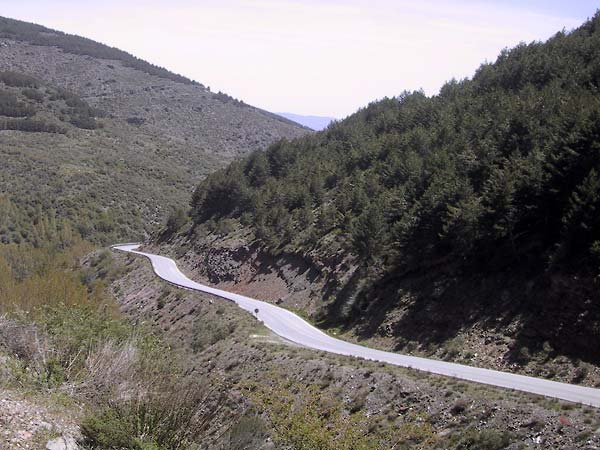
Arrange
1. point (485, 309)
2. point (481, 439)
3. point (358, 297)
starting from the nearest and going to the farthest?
point (481, 439), point (485, 309), point (358, 297)

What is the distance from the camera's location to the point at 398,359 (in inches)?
1018

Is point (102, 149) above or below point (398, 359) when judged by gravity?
below

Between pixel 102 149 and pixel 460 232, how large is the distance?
112m

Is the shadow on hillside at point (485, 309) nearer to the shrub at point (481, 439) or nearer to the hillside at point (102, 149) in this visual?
the shrub at point (481, 439)

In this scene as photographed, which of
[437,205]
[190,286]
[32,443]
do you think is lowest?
[190,286]

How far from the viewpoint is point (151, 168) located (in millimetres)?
122812

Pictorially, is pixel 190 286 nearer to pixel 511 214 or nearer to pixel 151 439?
pixel 511 214

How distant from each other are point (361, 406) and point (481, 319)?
1015cm

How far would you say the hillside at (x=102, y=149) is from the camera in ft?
310

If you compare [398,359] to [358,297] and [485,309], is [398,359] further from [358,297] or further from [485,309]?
[358,297]

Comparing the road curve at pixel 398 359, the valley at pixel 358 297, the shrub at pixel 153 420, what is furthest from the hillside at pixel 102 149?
the shrub at pixel 153 420

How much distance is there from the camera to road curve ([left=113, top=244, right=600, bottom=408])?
18.6 m

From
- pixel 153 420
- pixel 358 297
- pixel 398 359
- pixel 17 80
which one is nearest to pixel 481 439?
pixel 153 420

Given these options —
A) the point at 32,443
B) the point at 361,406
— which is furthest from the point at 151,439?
the point at 361,406
